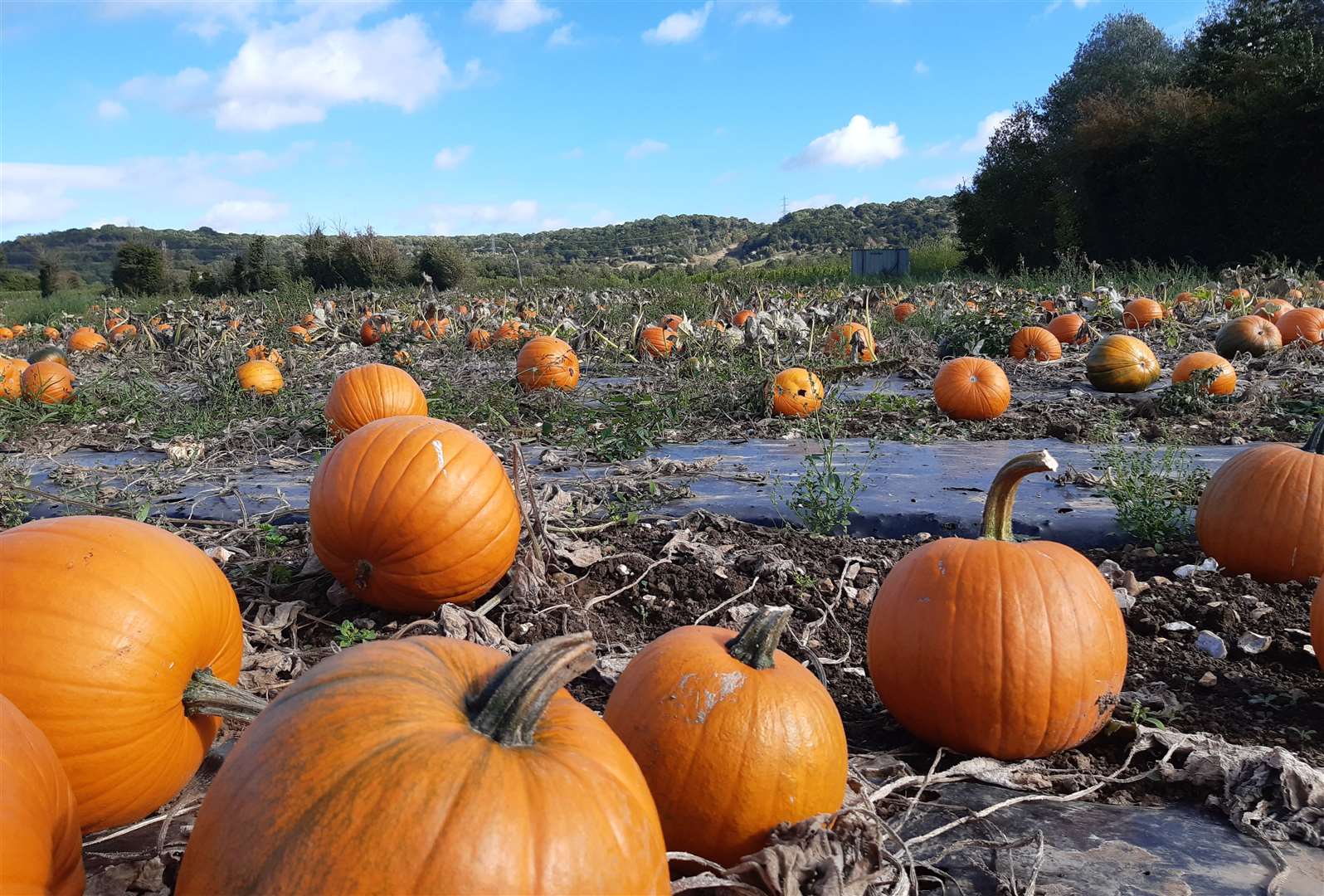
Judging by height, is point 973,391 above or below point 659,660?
above

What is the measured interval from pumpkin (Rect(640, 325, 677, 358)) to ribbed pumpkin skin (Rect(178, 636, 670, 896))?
28.9 ft

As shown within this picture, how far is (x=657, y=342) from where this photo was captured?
34.0 feet

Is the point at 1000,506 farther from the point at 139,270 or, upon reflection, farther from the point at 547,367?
the point at 139,270

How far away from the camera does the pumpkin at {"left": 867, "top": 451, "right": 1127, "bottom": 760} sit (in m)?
2.35

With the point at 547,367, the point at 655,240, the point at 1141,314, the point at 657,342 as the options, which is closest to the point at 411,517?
the point at 547,367

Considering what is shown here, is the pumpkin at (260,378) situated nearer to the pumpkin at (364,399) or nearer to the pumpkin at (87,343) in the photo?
the pumpkin at (364,399)

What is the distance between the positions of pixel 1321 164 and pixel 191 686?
26.0m

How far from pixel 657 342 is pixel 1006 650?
27.2ft

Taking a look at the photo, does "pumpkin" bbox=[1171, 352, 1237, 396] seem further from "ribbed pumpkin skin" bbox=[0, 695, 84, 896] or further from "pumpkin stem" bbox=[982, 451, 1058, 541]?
"ribbed pumpkin skin" bbox=[0, 695, 84, 896]

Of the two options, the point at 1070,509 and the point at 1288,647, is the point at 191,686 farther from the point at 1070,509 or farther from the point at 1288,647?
the point at 1070,509

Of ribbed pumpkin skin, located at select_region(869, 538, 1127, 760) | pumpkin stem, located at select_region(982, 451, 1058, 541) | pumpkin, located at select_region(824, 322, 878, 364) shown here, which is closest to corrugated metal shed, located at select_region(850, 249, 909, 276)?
pumpkin, located at select_region(824, 322, 878, 364)

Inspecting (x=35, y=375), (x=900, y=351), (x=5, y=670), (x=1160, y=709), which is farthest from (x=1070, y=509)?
(x=35, y=375)

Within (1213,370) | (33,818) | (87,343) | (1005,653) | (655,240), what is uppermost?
(655,240)

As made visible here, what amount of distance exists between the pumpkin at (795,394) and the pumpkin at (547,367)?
6.31 feet
